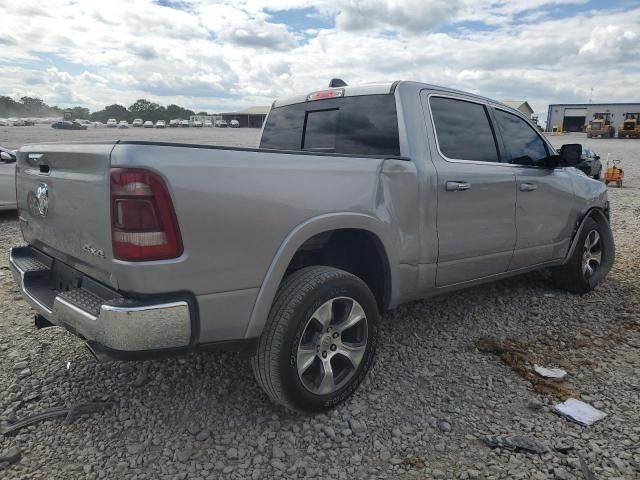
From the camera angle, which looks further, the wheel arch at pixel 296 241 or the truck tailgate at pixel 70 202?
the wheel arch at pixel 296 241

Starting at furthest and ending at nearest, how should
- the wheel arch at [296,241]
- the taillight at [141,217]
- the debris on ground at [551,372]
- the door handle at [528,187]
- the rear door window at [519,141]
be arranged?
the rear door window at [519,141]
the door handle at [528,187]
the debris on ground at [551,372]
the wheel arch at [296,241]
the taillight at [141,217]

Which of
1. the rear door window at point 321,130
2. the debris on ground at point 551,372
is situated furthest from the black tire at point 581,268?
the rear door window at point 321,130

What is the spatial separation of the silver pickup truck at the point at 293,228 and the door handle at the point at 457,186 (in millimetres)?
13

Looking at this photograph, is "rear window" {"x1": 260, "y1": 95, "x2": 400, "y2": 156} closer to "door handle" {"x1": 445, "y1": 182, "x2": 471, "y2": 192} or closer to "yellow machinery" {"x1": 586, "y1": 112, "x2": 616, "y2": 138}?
"door handle" {"x1": 445, "y1": 182, "x2": 471, "y2": 192}

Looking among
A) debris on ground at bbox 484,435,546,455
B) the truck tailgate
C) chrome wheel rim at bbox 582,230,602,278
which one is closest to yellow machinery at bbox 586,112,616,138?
chrome wheel rim at bbox 582,230,602,278

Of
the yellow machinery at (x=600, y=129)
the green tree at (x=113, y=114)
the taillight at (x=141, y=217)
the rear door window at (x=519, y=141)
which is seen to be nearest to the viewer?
the taillight at (x=141, y=217)

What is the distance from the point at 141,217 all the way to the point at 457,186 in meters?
2.10

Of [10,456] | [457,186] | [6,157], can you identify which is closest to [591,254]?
[457,186]

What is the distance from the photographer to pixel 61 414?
2.76 metres

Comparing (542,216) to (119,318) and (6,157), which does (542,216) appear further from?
(6,157)

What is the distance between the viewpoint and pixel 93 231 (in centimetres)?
223

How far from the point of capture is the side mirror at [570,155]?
424 centimetres

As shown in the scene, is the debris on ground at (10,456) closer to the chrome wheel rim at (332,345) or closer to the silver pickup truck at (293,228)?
the silver pickup truck at (293,228)

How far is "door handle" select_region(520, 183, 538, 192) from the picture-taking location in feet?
13.0
